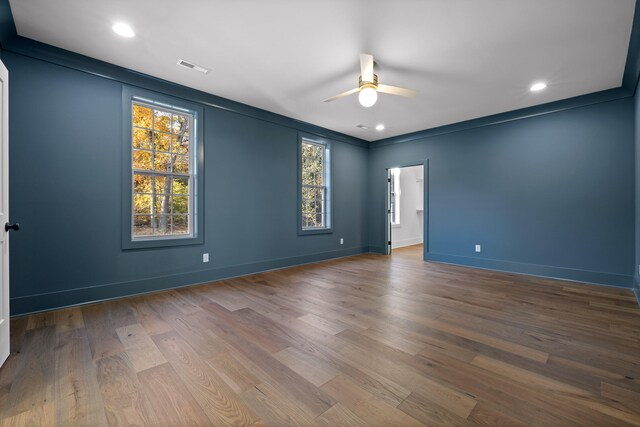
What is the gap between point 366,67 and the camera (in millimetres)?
2770

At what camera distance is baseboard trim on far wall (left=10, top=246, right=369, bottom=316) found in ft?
8.66

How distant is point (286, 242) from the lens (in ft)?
15.9

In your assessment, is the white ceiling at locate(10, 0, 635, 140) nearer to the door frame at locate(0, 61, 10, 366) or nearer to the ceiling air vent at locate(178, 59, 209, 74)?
the ceiling air vent at locate(178, 59, 209, 74)

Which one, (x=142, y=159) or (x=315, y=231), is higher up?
(x=142, y=159)

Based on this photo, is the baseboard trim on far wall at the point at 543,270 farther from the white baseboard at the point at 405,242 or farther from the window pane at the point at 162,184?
the window pane at the point at 162,184

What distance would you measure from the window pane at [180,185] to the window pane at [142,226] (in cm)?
49

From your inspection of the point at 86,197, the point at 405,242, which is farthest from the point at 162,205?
the point at 405,242

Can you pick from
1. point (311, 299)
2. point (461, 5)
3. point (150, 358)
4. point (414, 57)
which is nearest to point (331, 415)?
point (150, 358)

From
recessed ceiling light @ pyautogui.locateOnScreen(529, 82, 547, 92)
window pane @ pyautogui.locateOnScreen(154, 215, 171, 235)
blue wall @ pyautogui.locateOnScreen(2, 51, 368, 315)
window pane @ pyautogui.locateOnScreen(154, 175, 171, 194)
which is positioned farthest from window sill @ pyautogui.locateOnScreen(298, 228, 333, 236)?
recessed ceiling light @ pyautogui.locateOnScreen(529, 82, 547, 92)

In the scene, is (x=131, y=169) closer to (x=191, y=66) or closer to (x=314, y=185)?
(x=191, y=66)

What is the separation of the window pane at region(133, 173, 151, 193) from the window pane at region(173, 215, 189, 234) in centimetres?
48

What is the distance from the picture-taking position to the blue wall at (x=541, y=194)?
Answer: 12.0 ft

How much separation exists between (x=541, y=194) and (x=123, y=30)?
562 cm

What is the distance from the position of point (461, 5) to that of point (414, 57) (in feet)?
2.37
